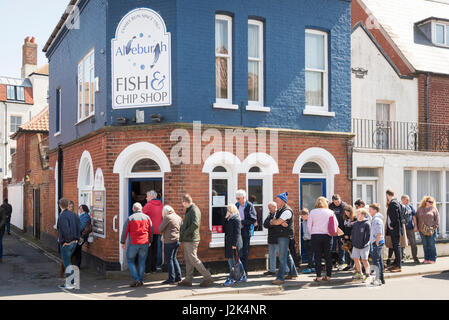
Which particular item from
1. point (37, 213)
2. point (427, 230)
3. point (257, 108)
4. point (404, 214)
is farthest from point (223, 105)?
point (37, 213)

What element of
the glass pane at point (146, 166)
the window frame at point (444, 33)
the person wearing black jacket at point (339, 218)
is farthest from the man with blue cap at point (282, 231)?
the window frame at point (444, 33)

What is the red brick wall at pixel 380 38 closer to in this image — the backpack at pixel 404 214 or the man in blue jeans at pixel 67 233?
the backpack at pixel 404 214

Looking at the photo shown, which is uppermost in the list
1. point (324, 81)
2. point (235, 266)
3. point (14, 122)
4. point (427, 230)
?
point (14, 122)

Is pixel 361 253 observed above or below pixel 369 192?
below

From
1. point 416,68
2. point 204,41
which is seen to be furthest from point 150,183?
point 416,68

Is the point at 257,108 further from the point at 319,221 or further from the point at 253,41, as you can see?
the point at 319,221

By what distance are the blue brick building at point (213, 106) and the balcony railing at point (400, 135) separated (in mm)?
2376

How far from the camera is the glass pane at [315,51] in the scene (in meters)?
13.3

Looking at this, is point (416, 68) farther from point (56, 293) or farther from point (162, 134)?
point (56, 293)

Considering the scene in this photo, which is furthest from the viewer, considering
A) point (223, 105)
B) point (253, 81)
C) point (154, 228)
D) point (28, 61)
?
point (28, 61)

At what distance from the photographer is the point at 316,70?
43.9 ft

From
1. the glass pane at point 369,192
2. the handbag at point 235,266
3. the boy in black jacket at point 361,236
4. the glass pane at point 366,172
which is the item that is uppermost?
the glass pane at point 366,172

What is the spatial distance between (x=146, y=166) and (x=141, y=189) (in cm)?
195

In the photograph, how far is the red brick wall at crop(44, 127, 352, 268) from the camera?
37.4 feet
